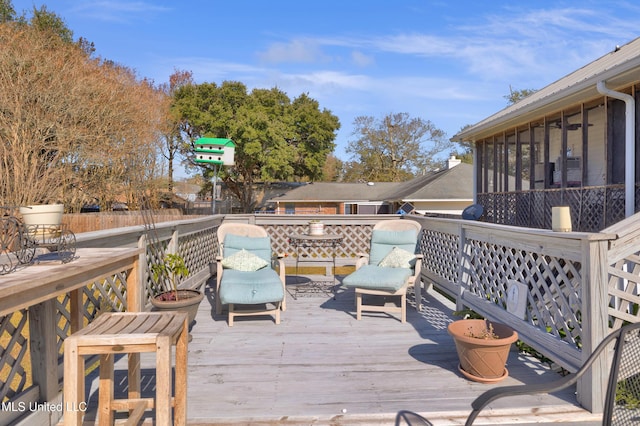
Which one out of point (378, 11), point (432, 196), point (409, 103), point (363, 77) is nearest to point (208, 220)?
point (378, 11)

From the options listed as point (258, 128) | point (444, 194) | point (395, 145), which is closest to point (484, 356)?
point (444, 194)

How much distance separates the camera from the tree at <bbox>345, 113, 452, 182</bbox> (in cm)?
3288

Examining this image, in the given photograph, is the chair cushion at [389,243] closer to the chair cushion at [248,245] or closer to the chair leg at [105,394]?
the chair cushion at [248,245]

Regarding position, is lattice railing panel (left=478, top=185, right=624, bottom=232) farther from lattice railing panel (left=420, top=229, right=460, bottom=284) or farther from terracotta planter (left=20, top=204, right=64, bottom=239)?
terracotta planter (left=20, top=204, right=64, bottom=239)

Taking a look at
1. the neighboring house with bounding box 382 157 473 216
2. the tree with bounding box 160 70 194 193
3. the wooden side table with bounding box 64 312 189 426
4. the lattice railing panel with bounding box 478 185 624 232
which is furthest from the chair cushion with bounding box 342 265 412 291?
the tree with bounding box 160 70 194 193

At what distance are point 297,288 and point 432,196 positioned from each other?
14.0 metres

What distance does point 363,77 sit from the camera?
24.6m

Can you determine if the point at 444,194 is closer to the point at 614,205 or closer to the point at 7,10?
the point at 614,205

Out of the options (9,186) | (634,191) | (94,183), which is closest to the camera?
(634,191)

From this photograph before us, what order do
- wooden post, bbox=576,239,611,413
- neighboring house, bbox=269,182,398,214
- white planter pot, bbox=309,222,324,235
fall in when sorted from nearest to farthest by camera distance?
wooden post, bbox=576,239,611,413 < white planter pot, bbox=309,222,324,235 < neighboring house, bbox=269,182,398,214

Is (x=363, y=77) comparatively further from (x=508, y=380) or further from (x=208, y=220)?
(x=508, y=380)

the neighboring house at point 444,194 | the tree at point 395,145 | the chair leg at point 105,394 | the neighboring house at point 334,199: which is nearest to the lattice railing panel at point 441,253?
the chair leg at point 105,394

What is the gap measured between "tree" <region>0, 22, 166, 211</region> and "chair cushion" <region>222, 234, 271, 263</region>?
3.79m

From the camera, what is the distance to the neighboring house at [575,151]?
5777 mm
